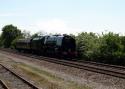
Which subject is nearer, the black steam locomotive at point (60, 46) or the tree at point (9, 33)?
the black steam locomotive at point (60, 46)

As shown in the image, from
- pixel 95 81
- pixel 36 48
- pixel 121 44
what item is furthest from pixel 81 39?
pixel 95 81

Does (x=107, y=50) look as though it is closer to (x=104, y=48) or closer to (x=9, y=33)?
(x=104, y=48)

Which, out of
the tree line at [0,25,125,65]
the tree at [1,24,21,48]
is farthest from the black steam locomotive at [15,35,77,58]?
the tree at [1,24,21,48]

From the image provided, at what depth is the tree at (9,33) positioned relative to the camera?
347ft

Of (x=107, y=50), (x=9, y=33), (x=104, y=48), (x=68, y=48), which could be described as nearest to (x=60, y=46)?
(x=68, y=48)

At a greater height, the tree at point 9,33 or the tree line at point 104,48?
the tree at point 9,33

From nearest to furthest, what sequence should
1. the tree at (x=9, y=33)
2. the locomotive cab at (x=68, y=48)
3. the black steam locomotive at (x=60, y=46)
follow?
1. the locomotive cab at (x=68, y=48)
2. the black steam locomotive at (x=60, y=46)
3. the tree at (x=9, y=33)

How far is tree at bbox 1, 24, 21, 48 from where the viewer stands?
10575 cm

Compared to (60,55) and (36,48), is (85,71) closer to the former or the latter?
(60,55)

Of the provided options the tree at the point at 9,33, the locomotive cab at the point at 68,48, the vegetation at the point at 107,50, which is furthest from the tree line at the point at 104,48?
the tree at the point at 9,33

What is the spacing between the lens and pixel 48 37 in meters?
42.2

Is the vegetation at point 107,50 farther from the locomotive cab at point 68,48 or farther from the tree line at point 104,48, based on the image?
the locomotive cab at point 68,48

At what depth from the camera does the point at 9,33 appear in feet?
359

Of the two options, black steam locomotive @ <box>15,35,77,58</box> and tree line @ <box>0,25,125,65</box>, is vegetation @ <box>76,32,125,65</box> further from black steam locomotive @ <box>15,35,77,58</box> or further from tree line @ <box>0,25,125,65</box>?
black steam locomotive @ <box>15,35,77,58</box>
